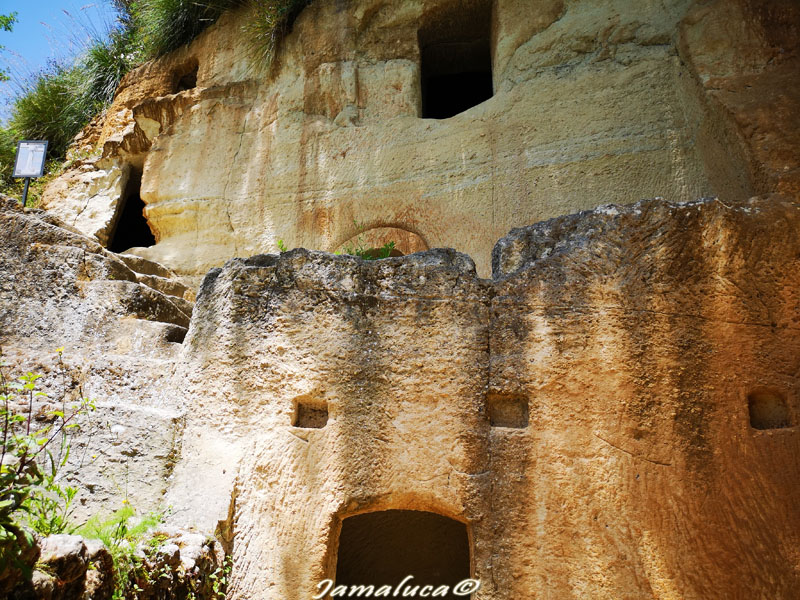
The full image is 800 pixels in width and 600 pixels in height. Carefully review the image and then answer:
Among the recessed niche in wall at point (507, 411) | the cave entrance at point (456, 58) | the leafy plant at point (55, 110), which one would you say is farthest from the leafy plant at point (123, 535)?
the leafy plant at point (55, 110)

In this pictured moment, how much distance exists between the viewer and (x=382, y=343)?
3.51m

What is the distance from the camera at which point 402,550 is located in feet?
18.9

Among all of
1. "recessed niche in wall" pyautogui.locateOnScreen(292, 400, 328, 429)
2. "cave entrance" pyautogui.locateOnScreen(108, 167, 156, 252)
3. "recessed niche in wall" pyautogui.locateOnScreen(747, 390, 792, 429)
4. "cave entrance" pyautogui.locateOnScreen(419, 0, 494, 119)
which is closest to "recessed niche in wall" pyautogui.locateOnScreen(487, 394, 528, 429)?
"recessed niche in wall" pyautogui.locateOnScreen(292, 400, 328, 429)

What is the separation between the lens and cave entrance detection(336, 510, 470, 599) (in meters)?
5.59

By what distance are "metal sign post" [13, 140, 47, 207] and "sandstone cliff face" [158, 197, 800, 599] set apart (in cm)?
431

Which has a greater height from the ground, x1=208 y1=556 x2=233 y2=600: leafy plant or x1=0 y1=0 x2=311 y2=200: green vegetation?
x1=0 y1=0 x2=311 y2=200: green vegetation

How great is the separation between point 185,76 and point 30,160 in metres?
2.59

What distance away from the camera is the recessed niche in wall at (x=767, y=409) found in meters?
3.21

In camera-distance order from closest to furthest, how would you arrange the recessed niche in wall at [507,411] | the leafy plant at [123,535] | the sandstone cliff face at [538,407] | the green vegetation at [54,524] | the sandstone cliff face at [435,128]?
the green vegetation at [54,524], the leafy plant at [123,535], the sandstone cliff face at [538,407], the recessed niche in wall at [507,411], the sandstone cliff face at [435,128]

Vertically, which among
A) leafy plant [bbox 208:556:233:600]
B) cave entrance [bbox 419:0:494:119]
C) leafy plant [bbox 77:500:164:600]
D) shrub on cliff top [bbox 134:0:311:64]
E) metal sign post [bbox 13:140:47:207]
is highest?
shrub on cliff top [bbox 134:0:311:64]

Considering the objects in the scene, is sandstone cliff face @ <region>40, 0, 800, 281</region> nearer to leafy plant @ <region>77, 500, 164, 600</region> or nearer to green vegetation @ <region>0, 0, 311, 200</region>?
green vegetation @ <region>0, 0, 311, 200</region>

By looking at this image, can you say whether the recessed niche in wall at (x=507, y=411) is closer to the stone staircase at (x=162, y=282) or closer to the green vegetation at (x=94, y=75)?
the stone staircase at (x=162, y=282)

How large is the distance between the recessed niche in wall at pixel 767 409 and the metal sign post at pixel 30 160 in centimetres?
669

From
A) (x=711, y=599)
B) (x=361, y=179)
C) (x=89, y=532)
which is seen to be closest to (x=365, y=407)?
(x=89, y=532)
